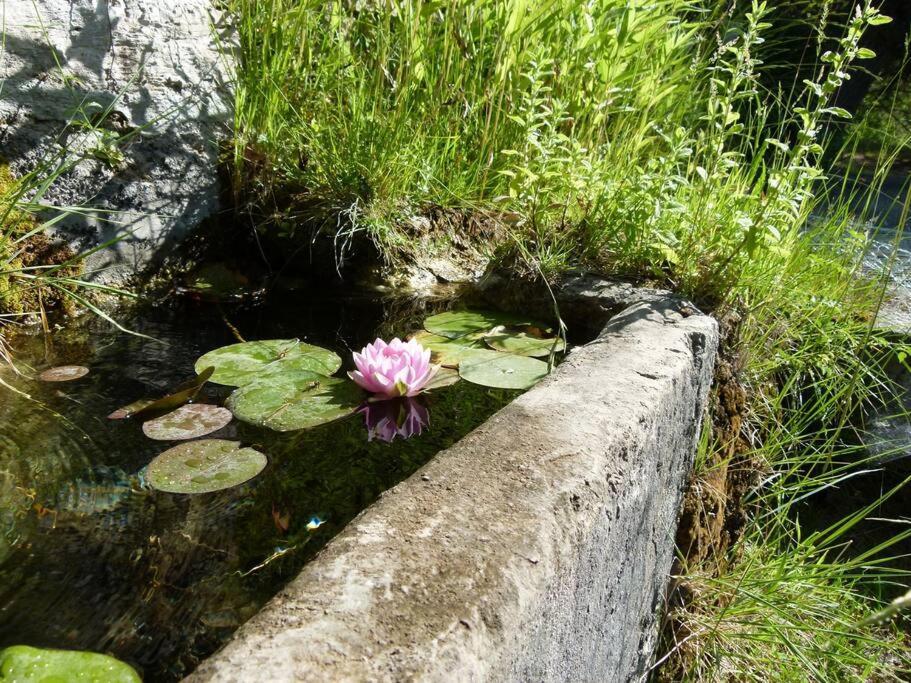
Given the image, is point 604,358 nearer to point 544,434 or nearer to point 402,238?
point 544,434

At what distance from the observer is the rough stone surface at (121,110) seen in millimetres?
2281

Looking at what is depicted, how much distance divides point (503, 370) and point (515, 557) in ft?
3.54

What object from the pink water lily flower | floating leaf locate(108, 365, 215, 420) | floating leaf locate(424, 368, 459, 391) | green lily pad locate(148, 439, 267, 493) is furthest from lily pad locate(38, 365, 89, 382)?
floating leaf locate(424, 368, 459, 391)

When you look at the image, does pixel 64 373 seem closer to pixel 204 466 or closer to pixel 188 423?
pixel 188 423

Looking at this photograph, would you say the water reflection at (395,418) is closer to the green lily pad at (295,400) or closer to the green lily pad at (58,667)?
the green lily pad at (295,400)

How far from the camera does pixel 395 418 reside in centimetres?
166

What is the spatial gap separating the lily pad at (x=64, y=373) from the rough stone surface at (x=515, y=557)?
1.16m

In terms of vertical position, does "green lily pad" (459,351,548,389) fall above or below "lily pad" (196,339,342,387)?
above

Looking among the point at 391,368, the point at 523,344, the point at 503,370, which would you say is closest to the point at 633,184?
the point at 523,344

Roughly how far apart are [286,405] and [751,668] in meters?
1.21

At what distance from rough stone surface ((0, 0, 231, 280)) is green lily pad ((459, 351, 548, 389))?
47.5 inches

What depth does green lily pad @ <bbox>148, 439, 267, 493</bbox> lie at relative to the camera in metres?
1.31

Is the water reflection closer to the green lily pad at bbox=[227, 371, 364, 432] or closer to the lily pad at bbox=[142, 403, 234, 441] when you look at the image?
→ the green lily pad at bbox=[227, 371, 364, 432]

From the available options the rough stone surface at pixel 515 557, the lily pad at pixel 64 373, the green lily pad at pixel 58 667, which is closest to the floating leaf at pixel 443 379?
the rough stone surface at pixel 515 557
